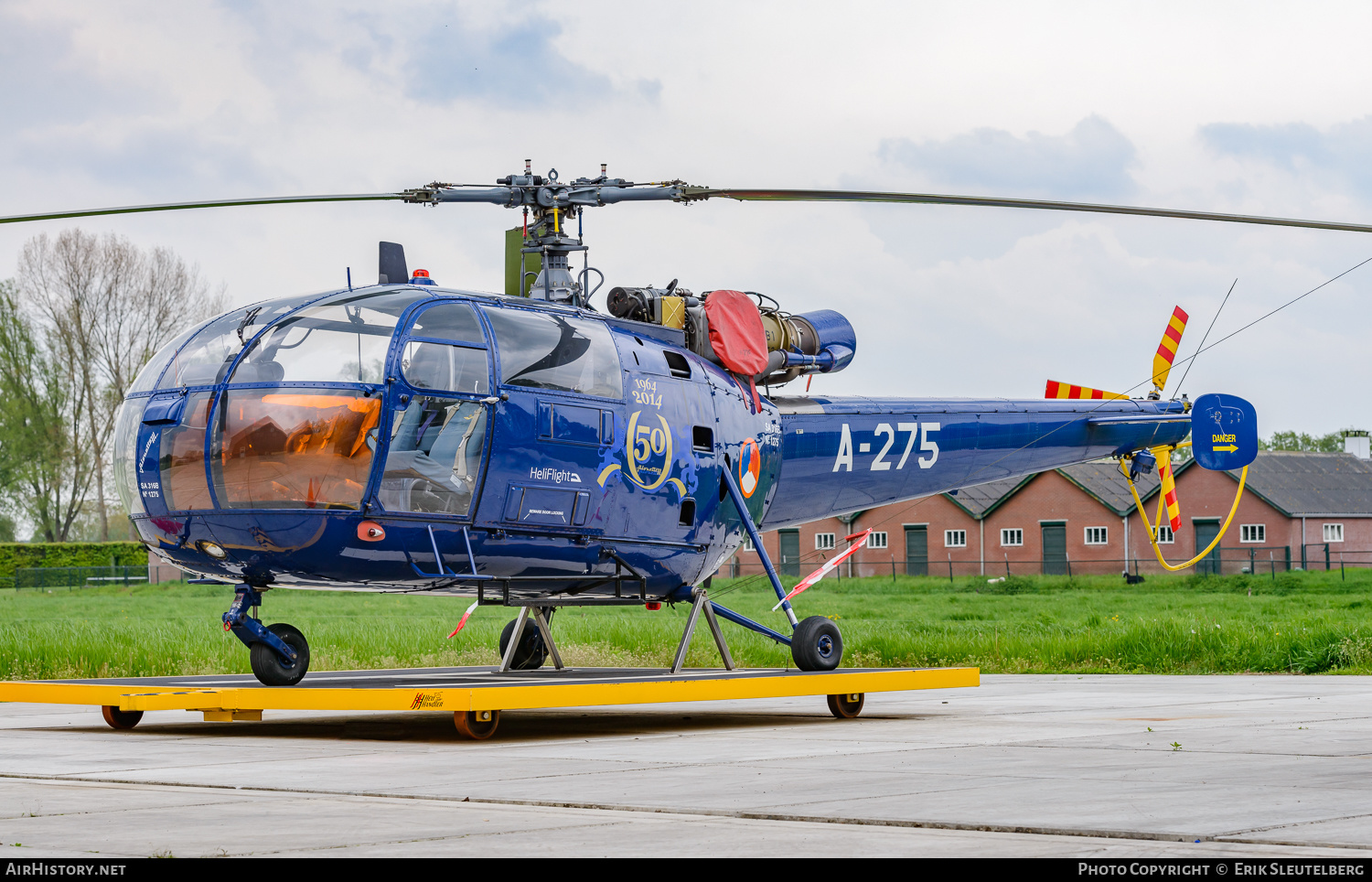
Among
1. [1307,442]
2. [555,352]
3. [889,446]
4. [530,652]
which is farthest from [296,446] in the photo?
[1307,442]

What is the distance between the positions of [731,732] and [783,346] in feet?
15.0

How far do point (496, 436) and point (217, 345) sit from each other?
2159 mm

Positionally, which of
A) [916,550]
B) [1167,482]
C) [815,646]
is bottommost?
[916,550]

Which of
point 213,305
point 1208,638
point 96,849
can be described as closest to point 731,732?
point 96,849

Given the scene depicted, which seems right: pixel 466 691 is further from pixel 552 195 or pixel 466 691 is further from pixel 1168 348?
pixel 1168 348

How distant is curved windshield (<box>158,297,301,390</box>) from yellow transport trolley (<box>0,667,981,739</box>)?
230 centimetres

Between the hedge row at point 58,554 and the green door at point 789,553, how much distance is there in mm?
29887

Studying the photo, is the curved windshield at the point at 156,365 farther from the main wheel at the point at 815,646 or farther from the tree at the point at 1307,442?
the tree at the point at 1307,442

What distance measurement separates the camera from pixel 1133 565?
62.0 metres

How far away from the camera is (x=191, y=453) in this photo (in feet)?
35.6

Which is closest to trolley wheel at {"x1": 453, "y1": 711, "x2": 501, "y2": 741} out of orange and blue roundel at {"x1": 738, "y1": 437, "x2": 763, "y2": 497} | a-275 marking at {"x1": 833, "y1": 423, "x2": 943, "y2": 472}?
orange and blue roundel at {"x1": 738, "y1": 437, "x2": 763, "y2": 497}

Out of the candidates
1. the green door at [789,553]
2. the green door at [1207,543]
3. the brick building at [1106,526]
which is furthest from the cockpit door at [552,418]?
the green door at [789,553]

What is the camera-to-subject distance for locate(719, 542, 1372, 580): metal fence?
60.7 meters

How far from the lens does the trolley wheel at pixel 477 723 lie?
10.6 metres
